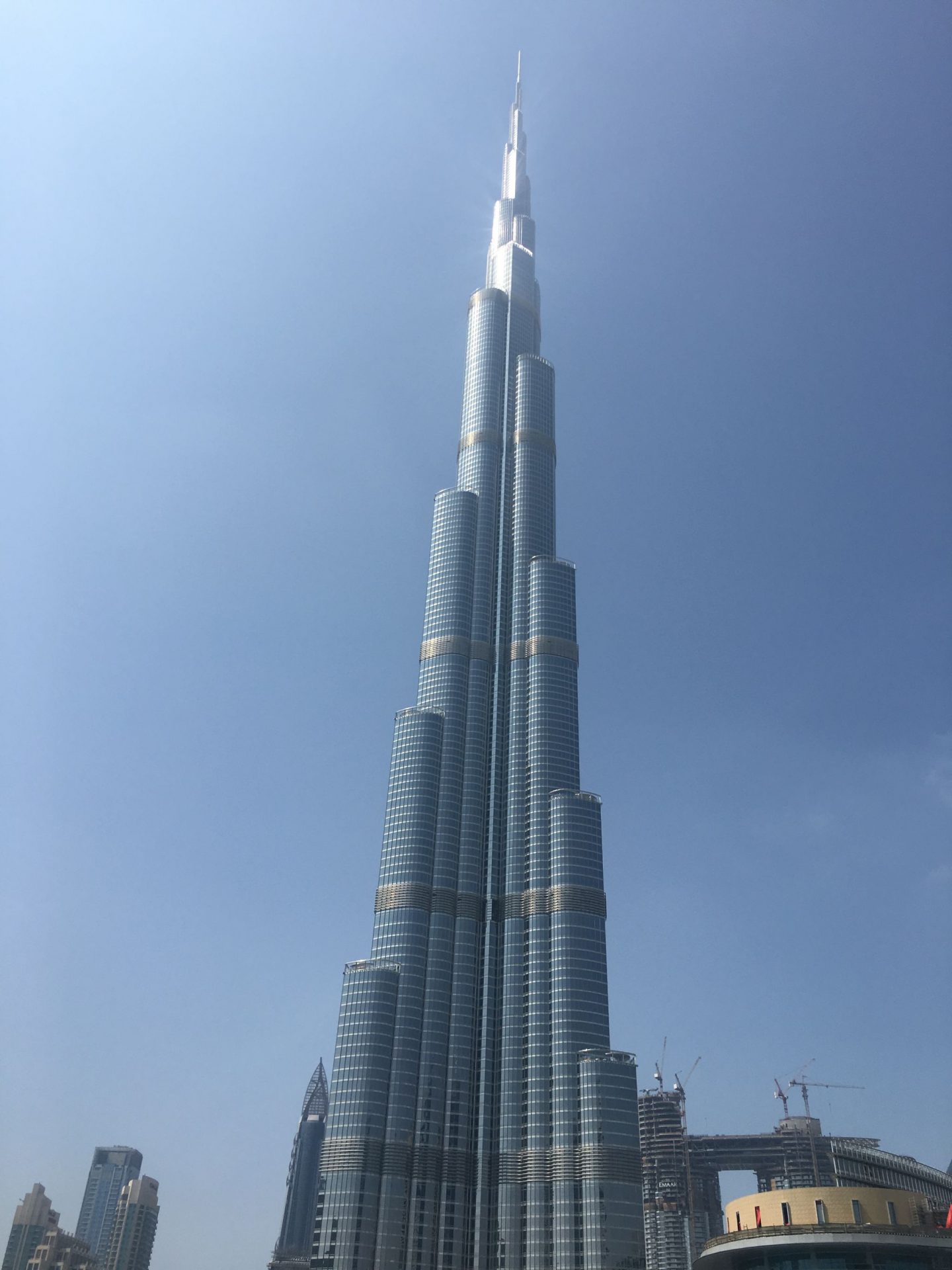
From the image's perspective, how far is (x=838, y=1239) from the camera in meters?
168

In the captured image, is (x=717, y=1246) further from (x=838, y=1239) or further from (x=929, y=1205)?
(x=929, y=1205)

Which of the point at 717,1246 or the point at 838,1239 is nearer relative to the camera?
the point at 838,1239

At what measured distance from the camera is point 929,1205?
190m

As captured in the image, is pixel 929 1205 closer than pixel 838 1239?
No

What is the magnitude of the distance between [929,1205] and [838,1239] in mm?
32396

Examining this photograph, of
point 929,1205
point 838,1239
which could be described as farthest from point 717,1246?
point 929,1205

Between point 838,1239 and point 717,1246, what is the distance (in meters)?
22.3

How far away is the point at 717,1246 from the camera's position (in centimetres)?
18225

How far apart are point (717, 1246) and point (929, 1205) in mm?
38965
